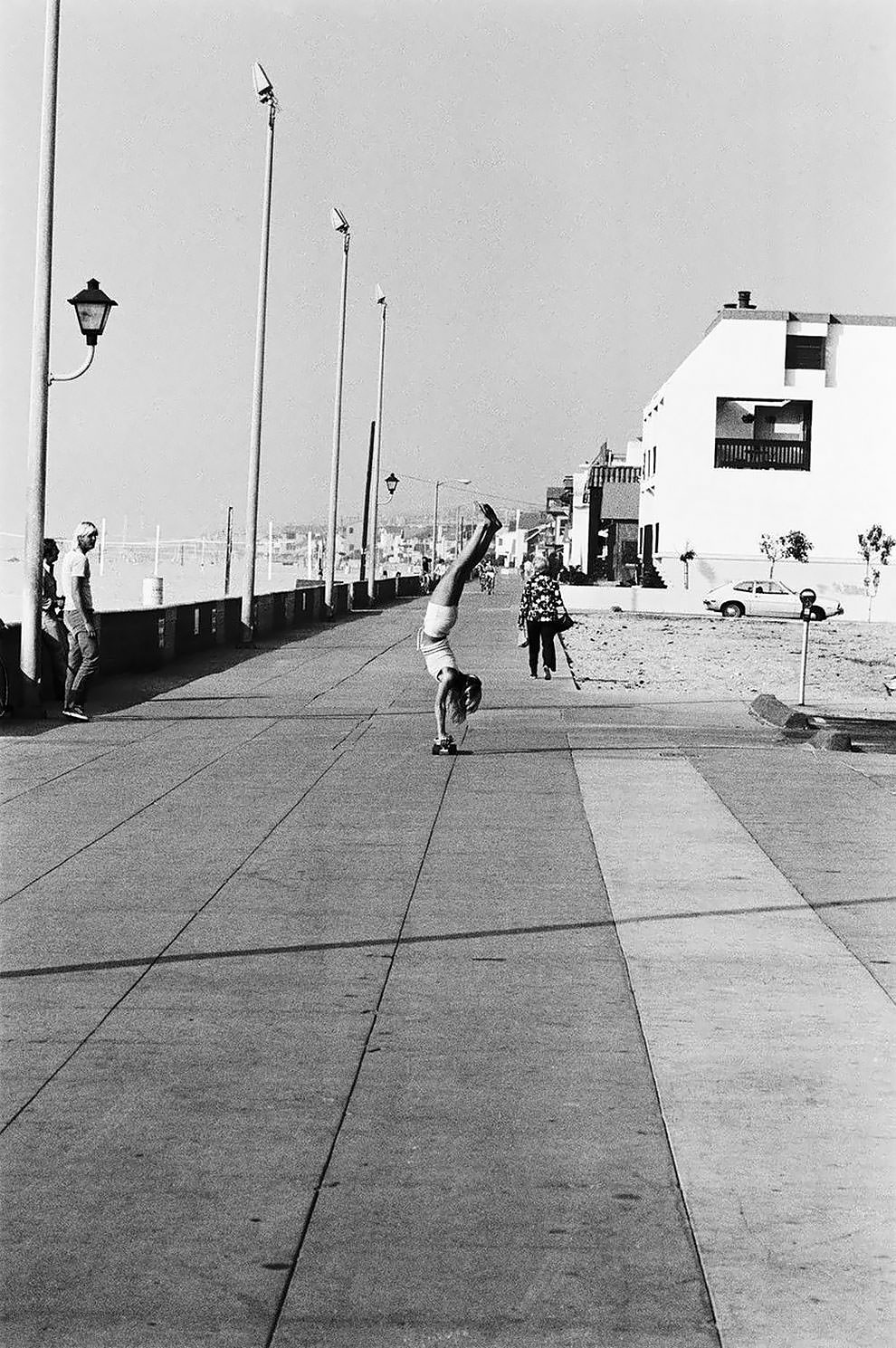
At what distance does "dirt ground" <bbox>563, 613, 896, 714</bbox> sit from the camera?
23719mm

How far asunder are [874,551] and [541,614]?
52.8 m

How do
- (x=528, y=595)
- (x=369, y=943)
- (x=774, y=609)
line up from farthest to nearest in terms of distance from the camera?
1. (x=774, y=609)
2. (x=528, y=595)
3. (x=369, y=943)

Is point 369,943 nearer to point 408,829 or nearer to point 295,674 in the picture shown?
point 408,829

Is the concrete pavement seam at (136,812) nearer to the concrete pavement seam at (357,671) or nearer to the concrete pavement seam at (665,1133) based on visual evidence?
the concrete pavement seam at (665,1133)

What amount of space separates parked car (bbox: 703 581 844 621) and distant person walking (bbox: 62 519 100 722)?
151 ft

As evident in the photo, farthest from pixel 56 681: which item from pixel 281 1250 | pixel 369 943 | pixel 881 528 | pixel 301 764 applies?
pixel 881 528

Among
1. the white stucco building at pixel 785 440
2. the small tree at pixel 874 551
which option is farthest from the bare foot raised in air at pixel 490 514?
the white stucco building at pixel 785 440

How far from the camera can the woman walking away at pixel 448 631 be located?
14.2 metres

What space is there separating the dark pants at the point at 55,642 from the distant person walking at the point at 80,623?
819mm

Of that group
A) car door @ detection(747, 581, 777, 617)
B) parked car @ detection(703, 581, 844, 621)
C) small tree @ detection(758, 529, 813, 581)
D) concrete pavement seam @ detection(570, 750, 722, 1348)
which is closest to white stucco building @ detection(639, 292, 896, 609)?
small tree @ detection(758, 529, 813, 581)

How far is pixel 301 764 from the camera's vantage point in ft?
44.2

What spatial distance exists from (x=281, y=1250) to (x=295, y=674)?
19.3 m

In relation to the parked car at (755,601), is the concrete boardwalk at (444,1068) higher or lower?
lower

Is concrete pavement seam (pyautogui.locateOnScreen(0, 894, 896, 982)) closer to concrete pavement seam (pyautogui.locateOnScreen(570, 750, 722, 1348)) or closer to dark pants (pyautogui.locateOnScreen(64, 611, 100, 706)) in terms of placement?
concrete pavement seam (pyautogui.locateOnScreen(570, 750, 722, 1348))
